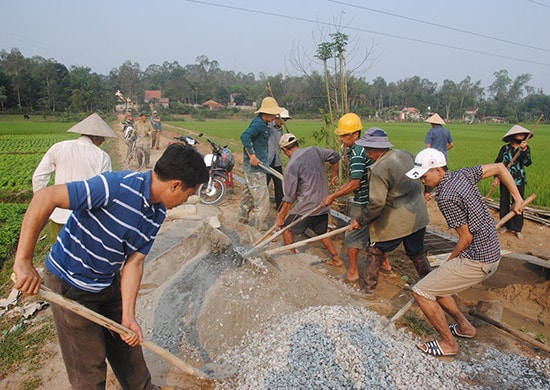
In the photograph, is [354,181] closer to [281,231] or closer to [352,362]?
[281,231]

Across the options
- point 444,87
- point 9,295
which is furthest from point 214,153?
point 444,87

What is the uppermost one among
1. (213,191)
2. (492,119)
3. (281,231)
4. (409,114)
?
(281,231)

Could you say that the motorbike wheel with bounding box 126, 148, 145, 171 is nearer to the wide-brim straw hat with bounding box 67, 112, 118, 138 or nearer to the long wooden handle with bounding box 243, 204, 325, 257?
the wide-brim straw hat with bounding box 67, 112, 118, 138

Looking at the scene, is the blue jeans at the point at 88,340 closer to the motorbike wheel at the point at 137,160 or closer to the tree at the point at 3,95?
the motorbike wheel at the point at 137,160

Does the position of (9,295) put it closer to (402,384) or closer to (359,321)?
(359,321)

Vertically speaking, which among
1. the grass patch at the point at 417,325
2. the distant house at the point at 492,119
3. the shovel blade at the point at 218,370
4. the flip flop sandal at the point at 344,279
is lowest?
the distant house at the point at 492,119

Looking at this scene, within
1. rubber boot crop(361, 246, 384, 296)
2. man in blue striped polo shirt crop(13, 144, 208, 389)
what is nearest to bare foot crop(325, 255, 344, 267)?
rubber boot crop(361, 246, 384, 296)

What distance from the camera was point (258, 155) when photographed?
6.02 metres

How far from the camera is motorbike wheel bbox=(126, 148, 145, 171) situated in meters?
11.8

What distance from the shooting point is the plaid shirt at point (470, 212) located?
2.92m

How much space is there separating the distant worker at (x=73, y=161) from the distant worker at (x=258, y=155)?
7.12 ft

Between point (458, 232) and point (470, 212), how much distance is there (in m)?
0.21

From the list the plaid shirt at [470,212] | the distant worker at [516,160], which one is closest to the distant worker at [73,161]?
the plaid shirt at [470,212]

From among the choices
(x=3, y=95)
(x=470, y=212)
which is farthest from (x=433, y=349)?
(x=3, y=95)
